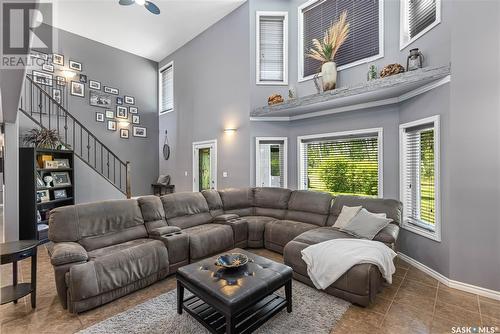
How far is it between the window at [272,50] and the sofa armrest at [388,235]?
12.0 feet

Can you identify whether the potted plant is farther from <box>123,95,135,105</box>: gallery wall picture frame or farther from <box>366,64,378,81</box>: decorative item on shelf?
<box>123,95,135,105</box>: gallery wall picture frame

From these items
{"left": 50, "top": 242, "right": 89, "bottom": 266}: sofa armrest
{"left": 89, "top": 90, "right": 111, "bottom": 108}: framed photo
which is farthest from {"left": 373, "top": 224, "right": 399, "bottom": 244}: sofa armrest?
{"left": 89, "top": 90, "right": 111, "bottom": 108}: framed photo

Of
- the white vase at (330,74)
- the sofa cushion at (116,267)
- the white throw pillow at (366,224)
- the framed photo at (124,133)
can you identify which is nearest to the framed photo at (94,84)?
the framed photo at (124,133)

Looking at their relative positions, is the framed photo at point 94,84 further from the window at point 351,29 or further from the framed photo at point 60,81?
the window at point 351,29

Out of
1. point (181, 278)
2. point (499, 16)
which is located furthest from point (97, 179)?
point (499, 16)

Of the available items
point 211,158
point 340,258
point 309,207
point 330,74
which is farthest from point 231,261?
point 211,158

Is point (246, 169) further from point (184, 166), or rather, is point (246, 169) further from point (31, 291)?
point (31, 291)

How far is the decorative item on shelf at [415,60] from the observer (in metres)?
3.26

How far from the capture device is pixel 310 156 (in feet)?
17.0

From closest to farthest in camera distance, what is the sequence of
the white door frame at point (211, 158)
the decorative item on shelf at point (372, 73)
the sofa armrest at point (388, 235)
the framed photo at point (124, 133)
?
the sofa armrest at point (388, 235)
the decorative item on shelf at point (372, 73)
the white door frame at point (211, 158)
the framed photo at point (124, 133)

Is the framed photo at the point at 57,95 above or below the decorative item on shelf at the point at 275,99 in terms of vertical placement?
above

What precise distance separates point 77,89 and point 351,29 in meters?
6.96

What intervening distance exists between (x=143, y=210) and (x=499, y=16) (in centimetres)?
491

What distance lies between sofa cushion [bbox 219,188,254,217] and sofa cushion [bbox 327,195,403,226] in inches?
63.5
